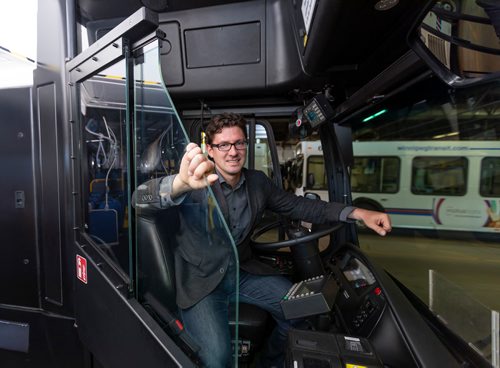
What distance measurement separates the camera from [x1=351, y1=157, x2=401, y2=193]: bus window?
5.39 meters

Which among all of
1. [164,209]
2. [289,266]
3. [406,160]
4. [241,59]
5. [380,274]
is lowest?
[289,266]

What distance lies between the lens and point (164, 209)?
1.07m

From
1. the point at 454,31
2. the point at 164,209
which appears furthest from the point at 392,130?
the point at 164,209

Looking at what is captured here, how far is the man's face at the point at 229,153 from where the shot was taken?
1488 mm

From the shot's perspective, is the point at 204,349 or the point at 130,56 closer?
the point at 130,56

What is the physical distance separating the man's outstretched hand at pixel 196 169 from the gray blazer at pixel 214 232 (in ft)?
0.13

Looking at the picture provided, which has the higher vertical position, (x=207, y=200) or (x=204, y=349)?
(x=207, y=200)

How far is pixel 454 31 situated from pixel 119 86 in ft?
4.38

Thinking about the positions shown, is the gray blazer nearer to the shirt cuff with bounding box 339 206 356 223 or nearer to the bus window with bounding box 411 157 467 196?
the shirt cuff with bounding box 339 206 356 223

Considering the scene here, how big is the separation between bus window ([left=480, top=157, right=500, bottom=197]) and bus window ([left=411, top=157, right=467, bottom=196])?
289 millimetres

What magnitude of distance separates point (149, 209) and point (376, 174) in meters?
5.44

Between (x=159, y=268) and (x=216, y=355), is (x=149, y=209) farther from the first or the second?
(x=216, y=355)

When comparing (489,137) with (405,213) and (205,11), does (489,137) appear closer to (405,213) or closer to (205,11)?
(405,213)

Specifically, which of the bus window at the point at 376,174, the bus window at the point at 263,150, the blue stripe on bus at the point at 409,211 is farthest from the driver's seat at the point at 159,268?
the blue stripe on bus at the point at 409,211
